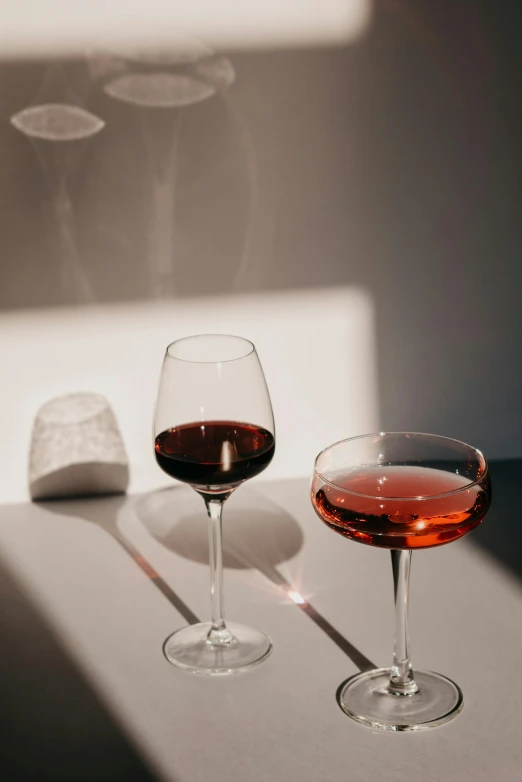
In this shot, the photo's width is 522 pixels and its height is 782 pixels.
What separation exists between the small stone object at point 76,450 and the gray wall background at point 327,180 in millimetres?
141

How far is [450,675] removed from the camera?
1.00 metres

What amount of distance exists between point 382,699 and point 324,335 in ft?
1.91

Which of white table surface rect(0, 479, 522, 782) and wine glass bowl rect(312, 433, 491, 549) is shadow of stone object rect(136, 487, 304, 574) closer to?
white table surface rect(0, 479, 522, 782)

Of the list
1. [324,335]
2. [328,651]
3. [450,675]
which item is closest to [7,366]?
[324,335]

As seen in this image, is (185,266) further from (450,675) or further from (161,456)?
(450,675)

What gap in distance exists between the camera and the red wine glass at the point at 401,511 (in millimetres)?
889

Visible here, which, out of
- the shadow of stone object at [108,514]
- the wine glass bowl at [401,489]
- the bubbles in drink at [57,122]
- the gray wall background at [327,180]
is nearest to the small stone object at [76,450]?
the shadow of stone object at [108,514]

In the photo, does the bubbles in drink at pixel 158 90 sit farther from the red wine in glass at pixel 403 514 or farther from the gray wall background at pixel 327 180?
the red wine in glass at pixel 403 514

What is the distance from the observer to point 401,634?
96 cm

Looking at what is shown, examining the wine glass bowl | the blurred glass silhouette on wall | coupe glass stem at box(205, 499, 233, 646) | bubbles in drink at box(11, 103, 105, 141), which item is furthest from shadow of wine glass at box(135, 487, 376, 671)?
bubbles in drink at box(11, 103, 105, 141)

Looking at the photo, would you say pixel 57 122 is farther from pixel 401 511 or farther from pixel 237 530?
pixel 401 511

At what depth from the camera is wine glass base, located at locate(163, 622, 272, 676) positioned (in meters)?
1.02

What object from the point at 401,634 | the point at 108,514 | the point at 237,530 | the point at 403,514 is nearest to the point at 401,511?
the point at 403,514

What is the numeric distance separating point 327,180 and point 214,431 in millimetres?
476
